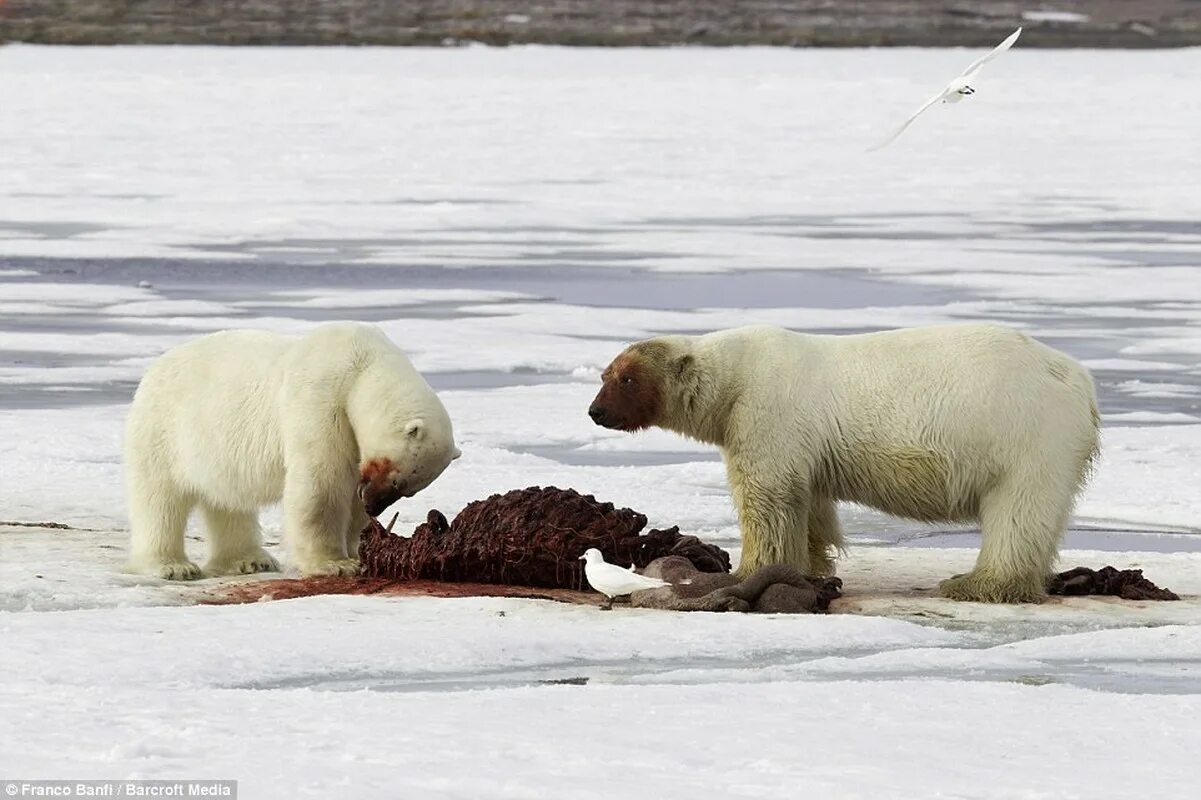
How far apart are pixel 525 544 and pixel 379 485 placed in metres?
0.53

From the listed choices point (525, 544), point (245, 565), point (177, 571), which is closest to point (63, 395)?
point (245, 565)

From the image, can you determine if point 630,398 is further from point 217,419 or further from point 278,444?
point 217,419

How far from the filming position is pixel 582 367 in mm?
12688

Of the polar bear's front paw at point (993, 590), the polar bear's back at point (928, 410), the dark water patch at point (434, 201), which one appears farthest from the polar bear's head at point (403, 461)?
the dark water patch at point (434, 201)

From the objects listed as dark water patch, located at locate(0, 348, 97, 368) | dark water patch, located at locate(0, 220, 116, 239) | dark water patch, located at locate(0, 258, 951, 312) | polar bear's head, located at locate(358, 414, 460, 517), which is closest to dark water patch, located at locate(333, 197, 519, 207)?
dark water patch, located at locate(0, 220, 116, 239)

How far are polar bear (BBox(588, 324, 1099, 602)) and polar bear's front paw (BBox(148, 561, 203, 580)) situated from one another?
5.08ft

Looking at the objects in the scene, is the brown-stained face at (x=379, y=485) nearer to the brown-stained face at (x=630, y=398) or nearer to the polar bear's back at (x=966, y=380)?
the brown-stained face at (x=630, y=398)

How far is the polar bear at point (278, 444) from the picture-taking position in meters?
7.29

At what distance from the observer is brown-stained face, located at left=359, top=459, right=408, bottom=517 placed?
7250 millimetres

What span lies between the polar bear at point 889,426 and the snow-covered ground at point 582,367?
0.31m

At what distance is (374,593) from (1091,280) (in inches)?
442

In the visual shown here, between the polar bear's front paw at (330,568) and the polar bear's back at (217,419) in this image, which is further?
the polar bear's back at (217,419)

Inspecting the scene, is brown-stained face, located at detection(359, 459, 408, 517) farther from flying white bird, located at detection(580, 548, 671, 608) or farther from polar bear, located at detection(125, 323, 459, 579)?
flying white bird, located at detection(580, 548, 671, 608)

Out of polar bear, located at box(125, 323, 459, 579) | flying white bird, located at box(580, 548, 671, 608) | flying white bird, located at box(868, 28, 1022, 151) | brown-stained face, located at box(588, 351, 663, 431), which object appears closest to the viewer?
flying white bird, located at box(580, 548, 671, 608)
